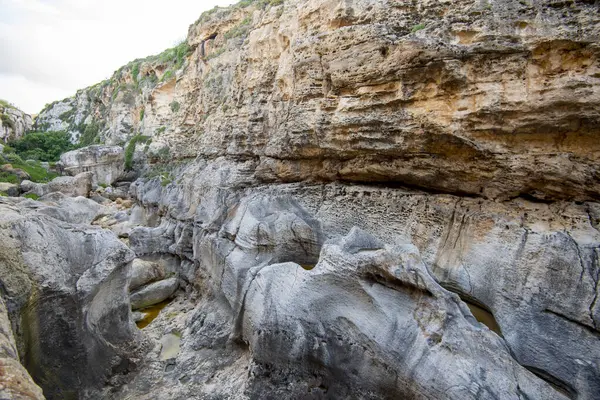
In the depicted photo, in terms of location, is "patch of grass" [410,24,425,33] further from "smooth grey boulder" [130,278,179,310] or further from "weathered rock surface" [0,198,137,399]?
"smooth grey boulder" [130,278,179,310]

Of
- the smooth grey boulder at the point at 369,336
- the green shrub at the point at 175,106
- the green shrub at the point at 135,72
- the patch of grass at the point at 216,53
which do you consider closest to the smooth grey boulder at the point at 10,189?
the green shrub at the point at 175,106

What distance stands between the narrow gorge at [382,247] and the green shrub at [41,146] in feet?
107

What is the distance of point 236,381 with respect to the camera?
5.57 meters

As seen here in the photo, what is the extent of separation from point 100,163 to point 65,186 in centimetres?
340

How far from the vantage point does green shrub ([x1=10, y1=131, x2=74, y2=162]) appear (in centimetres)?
3198

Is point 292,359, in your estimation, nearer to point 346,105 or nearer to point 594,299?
point 594,299

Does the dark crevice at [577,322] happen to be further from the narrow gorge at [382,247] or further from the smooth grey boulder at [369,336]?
the smooth grey boulder at [369,336]

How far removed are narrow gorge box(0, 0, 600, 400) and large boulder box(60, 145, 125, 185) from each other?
17.7 m

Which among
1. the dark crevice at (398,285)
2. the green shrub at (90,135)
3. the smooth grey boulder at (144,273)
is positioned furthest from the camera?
the green shrub at (90,135)

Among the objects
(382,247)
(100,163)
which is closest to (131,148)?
(100,163)

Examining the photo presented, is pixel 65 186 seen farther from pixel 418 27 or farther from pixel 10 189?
pixel 418 27

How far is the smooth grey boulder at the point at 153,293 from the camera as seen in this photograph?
874 centimetres

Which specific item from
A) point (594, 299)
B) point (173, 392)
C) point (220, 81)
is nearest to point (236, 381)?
point (173, 392)

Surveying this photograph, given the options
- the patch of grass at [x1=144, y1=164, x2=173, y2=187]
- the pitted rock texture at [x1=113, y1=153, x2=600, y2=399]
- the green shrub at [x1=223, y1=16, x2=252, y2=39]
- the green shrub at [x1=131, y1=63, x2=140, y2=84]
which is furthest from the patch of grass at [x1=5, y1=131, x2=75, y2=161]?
the pitted rock texture at [x1=113, y1=153, x2=600, y2=399]
